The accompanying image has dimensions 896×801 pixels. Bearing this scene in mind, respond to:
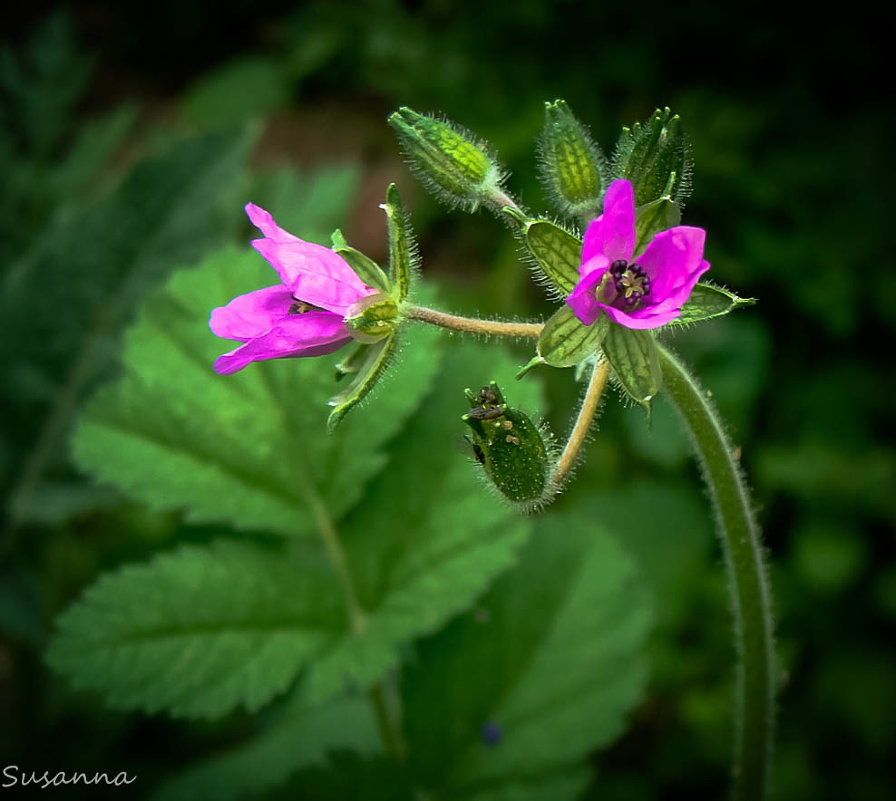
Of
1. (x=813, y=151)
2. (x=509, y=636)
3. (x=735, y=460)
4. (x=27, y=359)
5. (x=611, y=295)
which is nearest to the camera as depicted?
(x=611, y=295)

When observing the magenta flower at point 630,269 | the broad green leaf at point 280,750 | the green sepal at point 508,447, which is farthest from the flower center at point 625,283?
the broad green leaf at point 280,750

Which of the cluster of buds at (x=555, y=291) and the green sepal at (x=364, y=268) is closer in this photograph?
the cluster of buds at (x=555, y=291)

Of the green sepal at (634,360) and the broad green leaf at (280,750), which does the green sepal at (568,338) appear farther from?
the broad green leaf at (280,750)

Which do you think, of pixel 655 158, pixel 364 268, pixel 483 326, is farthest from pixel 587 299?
pixel 364 268

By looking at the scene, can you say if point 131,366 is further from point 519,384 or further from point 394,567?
point 519,384

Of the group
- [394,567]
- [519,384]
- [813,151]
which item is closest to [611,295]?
[519,384]

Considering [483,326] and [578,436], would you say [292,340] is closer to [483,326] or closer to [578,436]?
[483,326]
